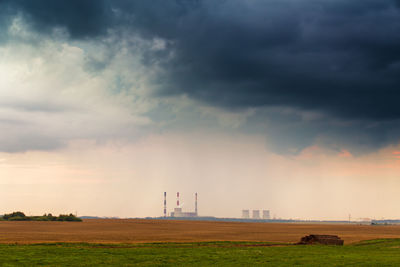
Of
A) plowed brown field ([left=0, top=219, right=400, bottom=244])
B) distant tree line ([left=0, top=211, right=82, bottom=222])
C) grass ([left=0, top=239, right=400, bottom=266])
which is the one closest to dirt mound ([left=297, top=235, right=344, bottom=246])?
grass ([left=0, top=239, right=400, bottom=266])

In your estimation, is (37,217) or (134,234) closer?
(134,234)

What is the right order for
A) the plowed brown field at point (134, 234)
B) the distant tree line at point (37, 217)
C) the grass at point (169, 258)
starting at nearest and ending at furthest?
the grass at point (169, 258)
the plowed brown field at point (134, 234)
the distant tree line at point (37, 217)

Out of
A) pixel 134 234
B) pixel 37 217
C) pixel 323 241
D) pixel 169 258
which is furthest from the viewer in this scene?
pixel 37 217

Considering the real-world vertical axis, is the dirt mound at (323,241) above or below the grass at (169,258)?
below

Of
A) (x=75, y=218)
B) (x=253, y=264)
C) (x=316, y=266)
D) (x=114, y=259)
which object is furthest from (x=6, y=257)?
(x=75, y=218)

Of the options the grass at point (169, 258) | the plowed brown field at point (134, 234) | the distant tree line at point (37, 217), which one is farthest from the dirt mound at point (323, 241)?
the distant tree line at point (37, 217)

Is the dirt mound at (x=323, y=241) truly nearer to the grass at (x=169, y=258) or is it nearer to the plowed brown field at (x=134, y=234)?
the grass at (x=169, y=258)

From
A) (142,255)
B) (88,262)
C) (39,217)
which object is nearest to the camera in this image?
(88,262)

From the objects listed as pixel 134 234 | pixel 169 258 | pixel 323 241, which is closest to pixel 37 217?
pixel 134 234

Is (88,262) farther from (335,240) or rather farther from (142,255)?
(335,240)

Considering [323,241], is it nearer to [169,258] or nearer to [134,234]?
[169,258]

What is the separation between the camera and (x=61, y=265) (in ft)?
108

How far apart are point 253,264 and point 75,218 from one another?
126 metres

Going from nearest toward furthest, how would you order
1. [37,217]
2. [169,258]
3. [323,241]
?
[169,258] → [323,241] → [37,217]
